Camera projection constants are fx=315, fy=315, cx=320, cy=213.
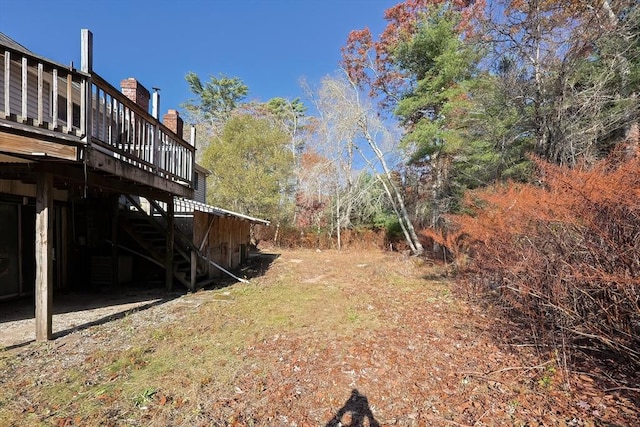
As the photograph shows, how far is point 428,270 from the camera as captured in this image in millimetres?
11656

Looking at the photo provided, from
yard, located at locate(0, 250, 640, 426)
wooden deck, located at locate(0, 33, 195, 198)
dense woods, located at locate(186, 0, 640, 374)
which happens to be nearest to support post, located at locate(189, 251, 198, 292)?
yard, located at locate(0, 250, 640, 426)

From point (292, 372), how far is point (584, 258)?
146 inches

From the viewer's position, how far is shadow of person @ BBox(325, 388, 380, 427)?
9.26 ft

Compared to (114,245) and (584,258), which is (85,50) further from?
(584,258)

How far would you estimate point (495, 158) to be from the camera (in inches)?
351

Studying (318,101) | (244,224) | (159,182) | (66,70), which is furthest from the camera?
(318,101)

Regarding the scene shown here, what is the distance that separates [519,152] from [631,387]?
21.2 feet

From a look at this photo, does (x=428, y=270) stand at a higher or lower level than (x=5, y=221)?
lower

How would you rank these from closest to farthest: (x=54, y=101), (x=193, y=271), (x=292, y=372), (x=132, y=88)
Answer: (x=292, y=372) < (x=54, y=101) < (x=193, y=271) < (x=132, y=88)

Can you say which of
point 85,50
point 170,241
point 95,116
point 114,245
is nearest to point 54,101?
point 85,50

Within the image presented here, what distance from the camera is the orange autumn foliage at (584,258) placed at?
326 cm

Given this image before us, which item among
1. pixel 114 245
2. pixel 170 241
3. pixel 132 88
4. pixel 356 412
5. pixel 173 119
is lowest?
pixel 356 412

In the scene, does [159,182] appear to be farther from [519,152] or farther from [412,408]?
[519,152]


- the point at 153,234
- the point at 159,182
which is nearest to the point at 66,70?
the point at 159,182
